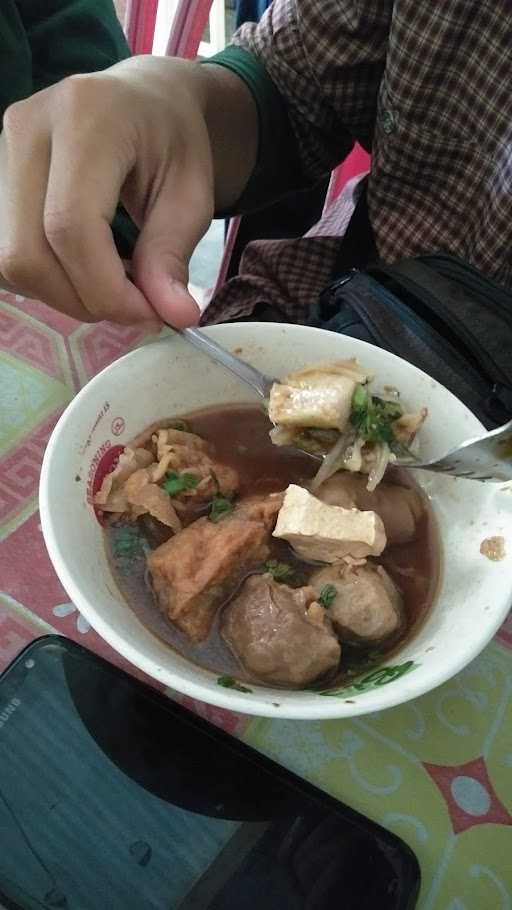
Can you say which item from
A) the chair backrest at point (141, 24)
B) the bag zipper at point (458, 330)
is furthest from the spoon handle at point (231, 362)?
the chair backrest at point (141, 24)

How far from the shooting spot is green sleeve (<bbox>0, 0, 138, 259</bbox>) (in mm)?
1036

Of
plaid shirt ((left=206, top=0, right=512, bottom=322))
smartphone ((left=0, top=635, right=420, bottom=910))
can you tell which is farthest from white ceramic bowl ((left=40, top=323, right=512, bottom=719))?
plaid shirt ((left=206, top=0, right=512, bottom=322))

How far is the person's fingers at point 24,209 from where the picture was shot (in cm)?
73

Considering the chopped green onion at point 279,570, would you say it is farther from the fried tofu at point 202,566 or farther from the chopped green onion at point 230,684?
the chopped green onion at point 230,684

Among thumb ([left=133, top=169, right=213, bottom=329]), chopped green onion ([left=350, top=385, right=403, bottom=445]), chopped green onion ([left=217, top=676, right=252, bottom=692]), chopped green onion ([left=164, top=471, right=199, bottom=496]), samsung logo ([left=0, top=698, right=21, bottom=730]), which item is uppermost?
thumb ([left=133, top=169, right=213, bottom=329])

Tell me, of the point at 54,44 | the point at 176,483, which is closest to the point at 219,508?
the point at 176,483

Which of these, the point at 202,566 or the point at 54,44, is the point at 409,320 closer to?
the point at 202,566

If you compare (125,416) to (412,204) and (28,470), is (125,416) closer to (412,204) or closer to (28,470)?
(28,470)

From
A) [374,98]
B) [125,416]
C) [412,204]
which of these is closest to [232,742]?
[125,416]

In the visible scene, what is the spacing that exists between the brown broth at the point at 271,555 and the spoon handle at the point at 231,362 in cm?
7

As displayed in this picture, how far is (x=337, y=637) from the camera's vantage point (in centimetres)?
72

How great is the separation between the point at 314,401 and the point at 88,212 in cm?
30

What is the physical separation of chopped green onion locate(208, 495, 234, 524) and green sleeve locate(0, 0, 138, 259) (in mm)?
413

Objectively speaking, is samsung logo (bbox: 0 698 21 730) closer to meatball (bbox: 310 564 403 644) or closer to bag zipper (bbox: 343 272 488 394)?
meatball (bbox: 310 564 403 644)
